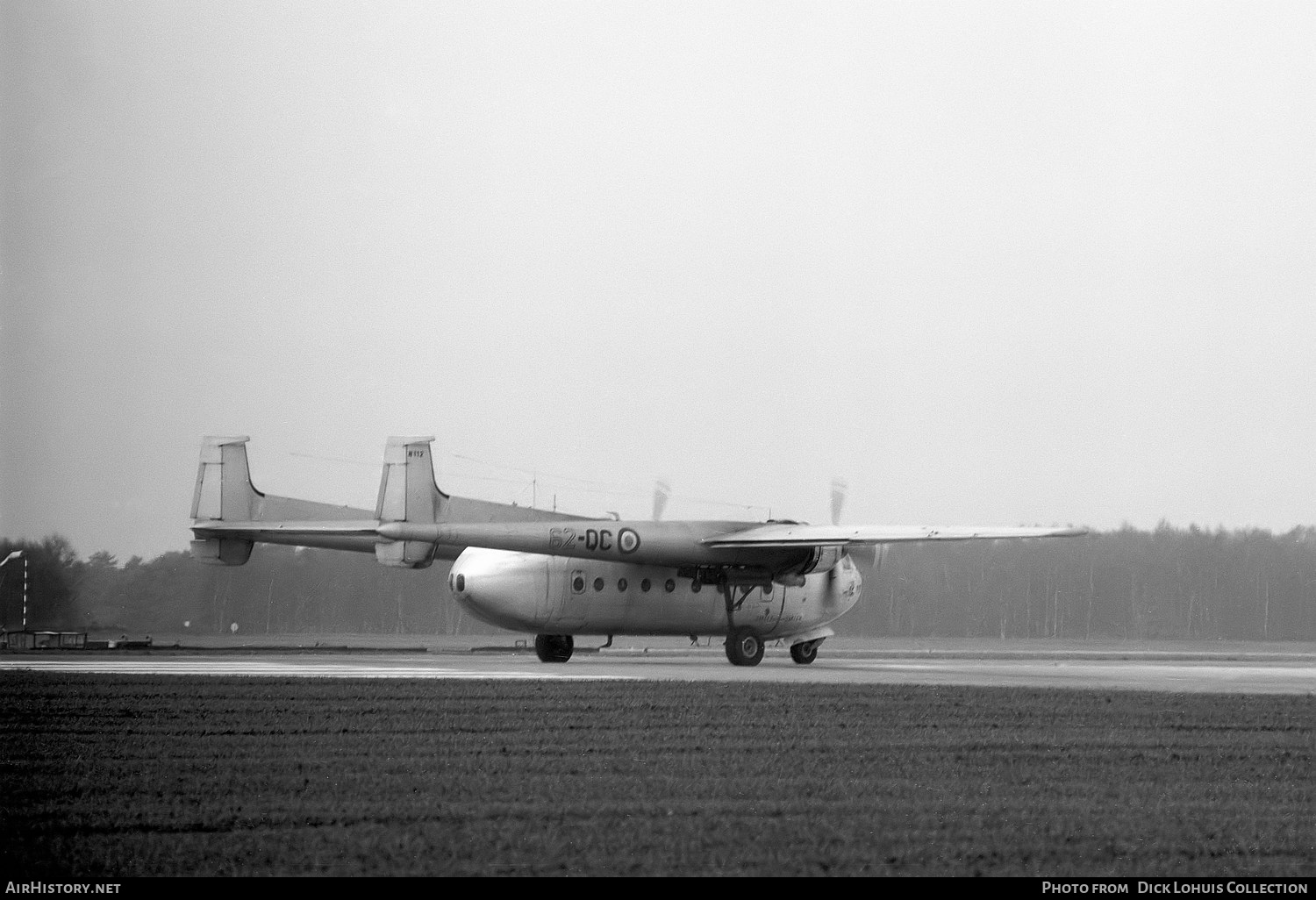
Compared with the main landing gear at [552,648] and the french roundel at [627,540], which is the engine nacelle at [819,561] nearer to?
the french roundel at [627,540]

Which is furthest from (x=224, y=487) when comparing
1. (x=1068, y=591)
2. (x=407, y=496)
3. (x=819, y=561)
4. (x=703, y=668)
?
(x=1068, y=591)

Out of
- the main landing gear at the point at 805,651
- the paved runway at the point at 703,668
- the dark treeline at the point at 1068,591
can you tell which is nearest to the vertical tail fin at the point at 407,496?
the paved runway at the point at 703,668

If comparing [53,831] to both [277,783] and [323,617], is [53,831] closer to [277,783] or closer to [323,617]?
[277,783]

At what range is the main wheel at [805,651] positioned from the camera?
41062mm

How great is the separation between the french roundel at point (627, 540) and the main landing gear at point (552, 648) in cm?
423

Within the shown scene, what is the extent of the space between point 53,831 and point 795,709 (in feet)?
39.0

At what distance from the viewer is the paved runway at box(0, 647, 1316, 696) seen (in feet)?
93.5

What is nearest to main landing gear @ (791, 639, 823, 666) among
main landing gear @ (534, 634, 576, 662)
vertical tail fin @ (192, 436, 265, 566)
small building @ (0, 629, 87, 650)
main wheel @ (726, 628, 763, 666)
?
main wheel @ (726, 628, 763, 666)

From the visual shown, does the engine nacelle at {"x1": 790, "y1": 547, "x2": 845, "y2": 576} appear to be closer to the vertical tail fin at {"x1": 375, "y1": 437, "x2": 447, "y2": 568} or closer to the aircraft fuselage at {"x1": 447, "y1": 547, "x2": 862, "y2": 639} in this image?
the aircraft fuselage at {"x1": 447, "y1": 547, "x2": 862, "y2": 639}

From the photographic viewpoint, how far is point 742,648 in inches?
1529

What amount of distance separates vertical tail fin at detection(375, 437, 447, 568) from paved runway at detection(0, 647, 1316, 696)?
2.44 meters

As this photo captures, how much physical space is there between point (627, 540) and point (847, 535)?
16.9ft

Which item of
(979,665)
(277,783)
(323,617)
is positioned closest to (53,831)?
(277,783)

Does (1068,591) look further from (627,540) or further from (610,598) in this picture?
(627,540)
